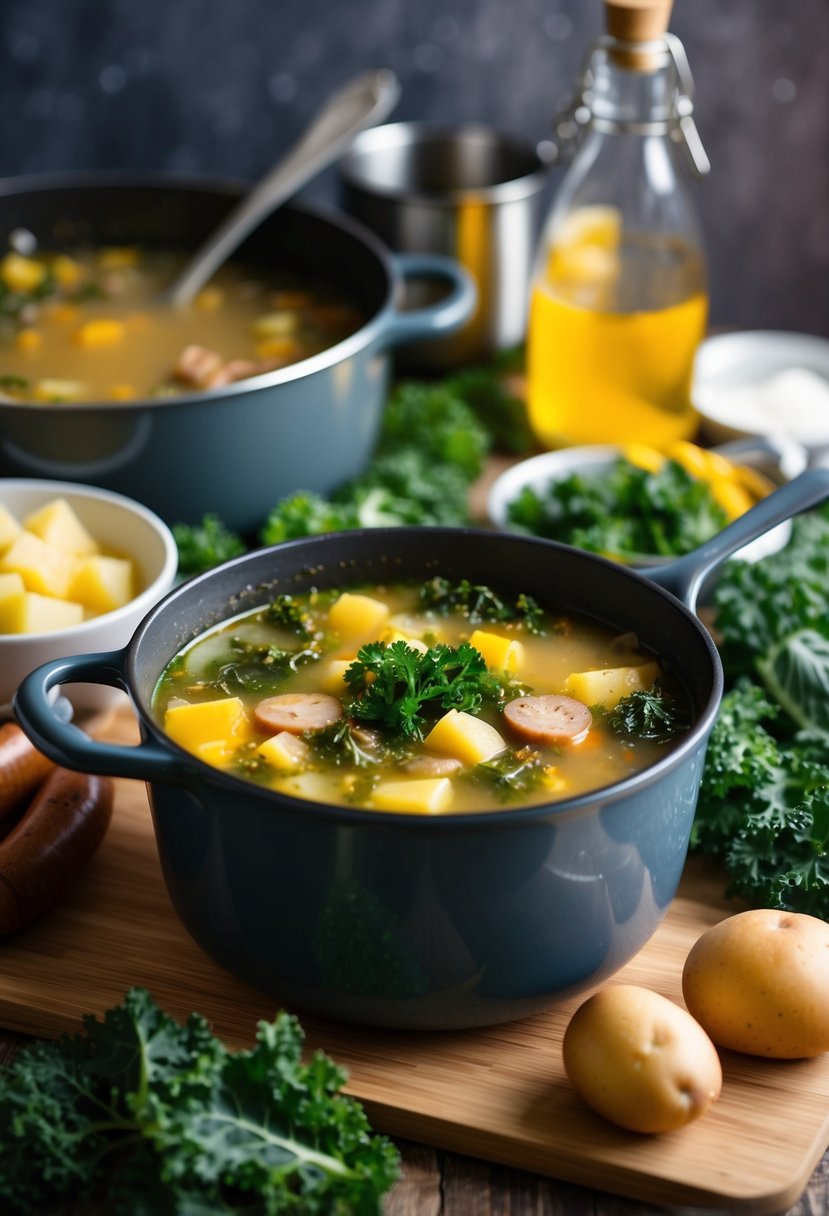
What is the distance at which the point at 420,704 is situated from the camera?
184cm

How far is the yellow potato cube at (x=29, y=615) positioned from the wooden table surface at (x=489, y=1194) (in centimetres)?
91

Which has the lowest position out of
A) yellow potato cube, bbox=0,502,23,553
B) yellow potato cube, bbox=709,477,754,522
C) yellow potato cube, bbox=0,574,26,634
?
yellow potato cube, bbox=709,477,754,522

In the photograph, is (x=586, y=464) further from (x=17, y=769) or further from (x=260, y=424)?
(x=17, y=769)

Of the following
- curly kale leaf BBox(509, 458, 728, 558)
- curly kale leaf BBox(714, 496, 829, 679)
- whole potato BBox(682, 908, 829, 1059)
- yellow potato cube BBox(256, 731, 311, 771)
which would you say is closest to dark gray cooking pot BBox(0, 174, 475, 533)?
curly kale leaf BBox(509, 458, 728, 558)

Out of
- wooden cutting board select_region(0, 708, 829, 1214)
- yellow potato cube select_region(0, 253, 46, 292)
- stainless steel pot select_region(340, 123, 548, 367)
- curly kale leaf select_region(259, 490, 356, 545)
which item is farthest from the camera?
stainless steel pot select_region(340, 123, 548, 367)

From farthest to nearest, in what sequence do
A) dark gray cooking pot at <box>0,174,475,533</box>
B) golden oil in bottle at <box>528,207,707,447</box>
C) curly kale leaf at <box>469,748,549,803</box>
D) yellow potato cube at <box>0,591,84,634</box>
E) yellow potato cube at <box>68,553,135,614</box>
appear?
golden oil in bottle at <box>528,207,707,447</box> < dark gray cooking pot at <box>0,174,475,533</box> < yellow potato cube at <box>68,553,135,614</box> < yellow potato cube at <box>0,591,84,634</box> < curly kale leaf at <box>469,748,549,803</box>

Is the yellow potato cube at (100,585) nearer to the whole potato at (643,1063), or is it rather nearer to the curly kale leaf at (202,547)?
the curly kale leaf at (202,547)

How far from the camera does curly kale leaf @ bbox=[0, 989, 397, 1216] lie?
1457mm

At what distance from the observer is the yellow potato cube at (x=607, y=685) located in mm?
1881

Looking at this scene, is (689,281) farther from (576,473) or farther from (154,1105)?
(154,1105)

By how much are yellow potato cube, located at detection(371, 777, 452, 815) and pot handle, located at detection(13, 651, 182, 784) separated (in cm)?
23

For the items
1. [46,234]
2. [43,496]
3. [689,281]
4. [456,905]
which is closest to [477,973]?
[456,905]

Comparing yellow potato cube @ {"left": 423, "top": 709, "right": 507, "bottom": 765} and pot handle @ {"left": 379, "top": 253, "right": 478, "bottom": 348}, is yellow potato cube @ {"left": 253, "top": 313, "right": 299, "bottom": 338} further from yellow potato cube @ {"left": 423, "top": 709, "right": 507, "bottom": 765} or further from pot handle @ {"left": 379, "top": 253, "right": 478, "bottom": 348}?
yellow potato cube @ {"left": 423, "top": 709, "right": 507, "bottom": 765}

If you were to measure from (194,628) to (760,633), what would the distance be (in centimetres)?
92
